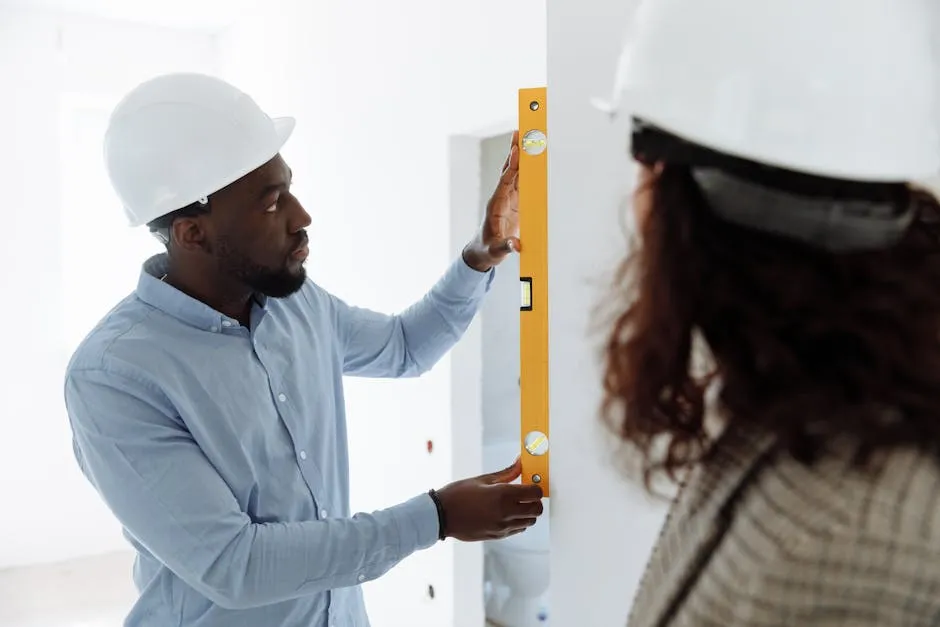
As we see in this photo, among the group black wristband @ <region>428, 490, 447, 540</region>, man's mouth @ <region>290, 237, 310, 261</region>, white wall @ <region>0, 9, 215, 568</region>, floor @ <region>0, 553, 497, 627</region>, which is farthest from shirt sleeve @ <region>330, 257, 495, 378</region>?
white wall @ <region>0, 9, 215, 568</region>

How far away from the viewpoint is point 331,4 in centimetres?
306

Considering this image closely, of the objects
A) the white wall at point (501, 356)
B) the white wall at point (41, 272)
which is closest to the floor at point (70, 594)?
the white wall at point (41, 272)

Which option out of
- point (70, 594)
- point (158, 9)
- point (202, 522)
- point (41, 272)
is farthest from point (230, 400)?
point (158, 9)

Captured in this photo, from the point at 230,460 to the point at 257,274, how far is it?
0.99 ft

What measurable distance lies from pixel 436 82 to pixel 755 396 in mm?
1989

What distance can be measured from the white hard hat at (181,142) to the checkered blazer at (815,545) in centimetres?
95

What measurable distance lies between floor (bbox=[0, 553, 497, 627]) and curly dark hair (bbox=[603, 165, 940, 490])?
337cm

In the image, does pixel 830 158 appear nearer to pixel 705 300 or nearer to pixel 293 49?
pixel 705 300

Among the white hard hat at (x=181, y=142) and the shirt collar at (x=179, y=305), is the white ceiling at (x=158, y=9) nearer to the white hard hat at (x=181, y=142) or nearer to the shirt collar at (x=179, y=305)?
the white hard hat at (x=181, y=142)

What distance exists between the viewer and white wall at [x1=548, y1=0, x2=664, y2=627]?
1.06 metres

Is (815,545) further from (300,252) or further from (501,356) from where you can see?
(501,356)

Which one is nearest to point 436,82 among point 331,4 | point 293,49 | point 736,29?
point 331,4

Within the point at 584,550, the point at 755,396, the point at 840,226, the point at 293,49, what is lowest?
the point at 584,550

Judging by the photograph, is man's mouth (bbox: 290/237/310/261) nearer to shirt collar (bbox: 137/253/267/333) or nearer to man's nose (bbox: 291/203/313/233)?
man's nose (bbox: 291/203/313/233)
